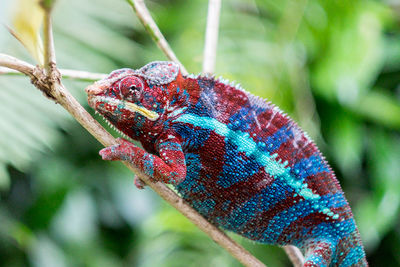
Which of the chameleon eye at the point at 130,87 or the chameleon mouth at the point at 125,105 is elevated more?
the chameleon eye at the point at 130,87

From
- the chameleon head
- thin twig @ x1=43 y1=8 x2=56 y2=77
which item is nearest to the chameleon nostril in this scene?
the chameleon head

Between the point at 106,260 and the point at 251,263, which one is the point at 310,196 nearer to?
the point at 251,263

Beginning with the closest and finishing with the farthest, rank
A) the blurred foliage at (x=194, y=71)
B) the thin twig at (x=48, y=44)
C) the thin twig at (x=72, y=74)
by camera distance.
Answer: the thin twig at (x=48, y=44) < the thin twig at (x=72, y=74) < the blurred foliage at (x=194, y=71)

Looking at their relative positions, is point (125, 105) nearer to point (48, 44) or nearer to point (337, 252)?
point (48, 44)

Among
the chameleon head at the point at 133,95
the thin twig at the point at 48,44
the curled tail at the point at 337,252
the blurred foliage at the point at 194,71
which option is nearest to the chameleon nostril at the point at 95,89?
the chameleon head at the point at 133,95

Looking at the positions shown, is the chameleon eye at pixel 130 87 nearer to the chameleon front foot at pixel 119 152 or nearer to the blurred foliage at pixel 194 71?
the chameleon front foot at pixel 119 152

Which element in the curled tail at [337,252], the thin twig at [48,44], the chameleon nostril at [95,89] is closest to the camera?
the thin twig at [48,44]

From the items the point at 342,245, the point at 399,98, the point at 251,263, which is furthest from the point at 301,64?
the point at 251,263

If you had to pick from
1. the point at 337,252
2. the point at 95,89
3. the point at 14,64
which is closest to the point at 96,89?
the point at 95,89
